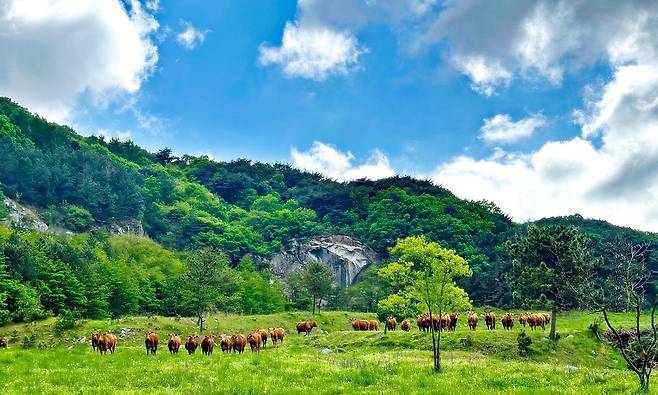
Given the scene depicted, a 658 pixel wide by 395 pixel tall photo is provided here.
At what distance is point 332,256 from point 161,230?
207ft

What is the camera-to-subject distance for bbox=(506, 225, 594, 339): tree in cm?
4966

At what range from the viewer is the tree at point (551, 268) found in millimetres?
49656

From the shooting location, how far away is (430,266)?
2944 cm

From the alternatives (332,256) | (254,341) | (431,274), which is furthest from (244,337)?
(332,256)

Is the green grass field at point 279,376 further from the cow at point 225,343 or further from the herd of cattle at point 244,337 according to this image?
the cow at point 225,343

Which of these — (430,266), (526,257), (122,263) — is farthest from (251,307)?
(430,266)

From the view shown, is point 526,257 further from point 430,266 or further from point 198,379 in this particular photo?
point 198,379

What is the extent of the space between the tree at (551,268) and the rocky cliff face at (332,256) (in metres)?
93.7

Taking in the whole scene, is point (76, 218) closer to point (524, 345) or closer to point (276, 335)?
point (276, 335)

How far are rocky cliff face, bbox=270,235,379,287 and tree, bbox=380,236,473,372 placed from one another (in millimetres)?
115278

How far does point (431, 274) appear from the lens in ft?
97.9

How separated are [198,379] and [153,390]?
2.69 meters

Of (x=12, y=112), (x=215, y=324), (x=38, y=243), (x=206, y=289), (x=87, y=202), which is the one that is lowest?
(x=215, y=324)

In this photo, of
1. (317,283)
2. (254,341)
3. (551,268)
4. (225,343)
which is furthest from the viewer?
(317,283)
